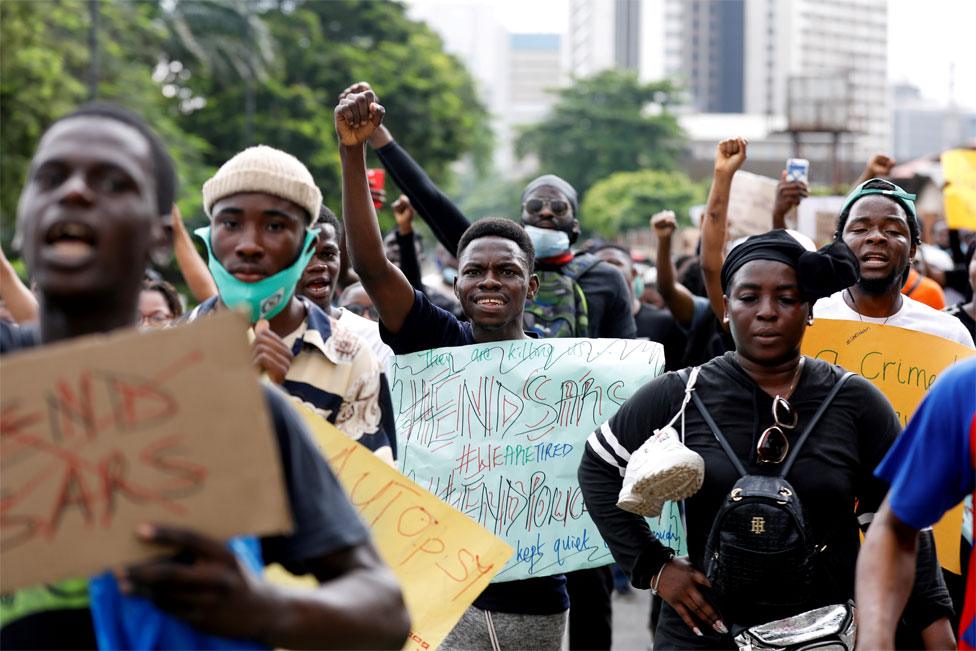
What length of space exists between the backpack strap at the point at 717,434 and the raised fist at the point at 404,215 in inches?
95.6

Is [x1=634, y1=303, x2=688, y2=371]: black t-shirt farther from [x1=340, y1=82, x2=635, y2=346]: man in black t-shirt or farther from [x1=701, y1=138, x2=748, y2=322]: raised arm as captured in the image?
[x1=701, y1=138, x2=748, y2=322]: raised arm

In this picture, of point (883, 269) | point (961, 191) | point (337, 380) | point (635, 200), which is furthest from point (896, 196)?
point (635, 200)

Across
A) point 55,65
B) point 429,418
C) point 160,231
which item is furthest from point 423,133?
point 160,231

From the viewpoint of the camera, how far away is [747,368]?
402 cm

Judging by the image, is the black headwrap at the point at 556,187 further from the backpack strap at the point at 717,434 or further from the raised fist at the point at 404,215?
the backpack strap at the point at 717,434

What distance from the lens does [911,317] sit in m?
5.30

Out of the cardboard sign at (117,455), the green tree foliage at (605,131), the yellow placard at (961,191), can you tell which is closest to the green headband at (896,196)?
the yellow placard at (961,191)

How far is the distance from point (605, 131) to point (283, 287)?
256 feet

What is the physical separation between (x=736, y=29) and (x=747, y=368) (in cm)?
16879

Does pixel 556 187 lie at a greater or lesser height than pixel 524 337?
greater

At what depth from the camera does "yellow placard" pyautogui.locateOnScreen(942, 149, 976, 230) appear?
853cm

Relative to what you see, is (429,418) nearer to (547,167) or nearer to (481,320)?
(481,320)

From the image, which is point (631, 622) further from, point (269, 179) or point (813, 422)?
point (269, 179)

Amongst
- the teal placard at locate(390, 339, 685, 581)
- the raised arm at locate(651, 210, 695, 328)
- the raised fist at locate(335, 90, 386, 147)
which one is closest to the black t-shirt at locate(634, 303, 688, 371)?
the raised arm at locate(651, 210, 695, 328)
